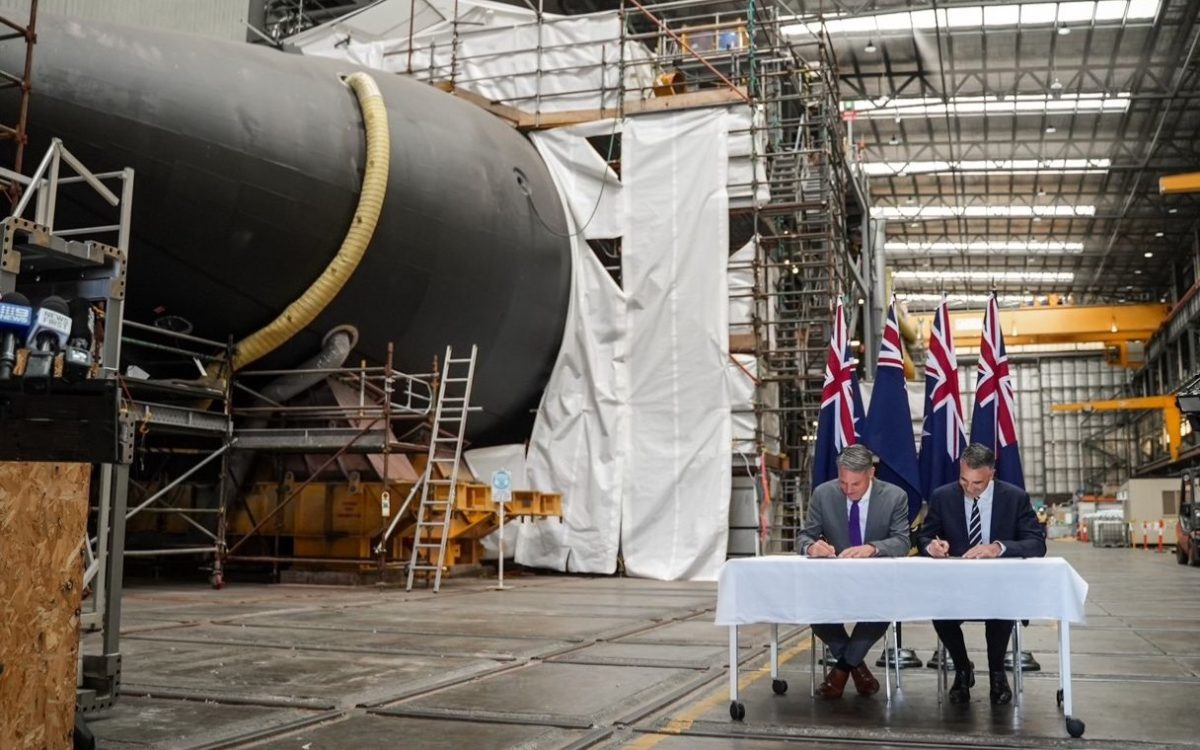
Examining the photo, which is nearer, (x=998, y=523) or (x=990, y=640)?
(x=990, y=640)

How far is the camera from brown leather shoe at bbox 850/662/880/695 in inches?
229

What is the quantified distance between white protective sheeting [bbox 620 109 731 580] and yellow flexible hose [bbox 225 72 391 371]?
5549 millimetres

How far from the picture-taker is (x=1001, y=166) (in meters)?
36.9

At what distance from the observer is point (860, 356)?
28.0 metres

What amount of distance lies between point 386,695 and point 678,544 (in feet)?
35.3

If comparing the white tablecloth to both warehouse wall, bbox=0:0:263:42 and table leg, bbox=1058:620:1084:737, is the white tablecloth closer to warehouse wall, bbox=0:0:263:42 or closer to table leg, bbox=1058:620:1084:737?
table leg, bbox=1058:620:1084:737

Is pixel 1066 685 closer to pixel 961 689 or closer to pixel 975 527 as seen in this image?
pixel 961 689

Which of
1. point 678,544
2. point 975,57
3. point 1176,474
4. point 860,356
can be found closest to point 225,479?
point 678,544

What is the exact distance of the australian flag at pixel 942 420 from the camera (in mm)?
7441

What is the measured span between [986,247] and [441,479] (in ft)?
123

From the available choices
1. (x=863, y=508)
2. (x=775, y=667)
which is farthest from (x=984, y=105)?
(x=775, y=667)

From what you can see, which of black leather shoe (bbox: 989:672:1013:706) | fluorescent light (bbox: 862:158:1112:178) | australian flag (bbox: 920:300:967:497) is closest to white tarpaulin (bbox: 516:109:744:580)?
australian flag (bbox: 920:300:967:497)

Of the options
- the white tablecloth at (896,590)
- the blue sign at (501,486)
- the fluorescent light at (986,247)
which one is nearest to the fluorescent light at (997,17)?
the fluorescent light at (986,247)

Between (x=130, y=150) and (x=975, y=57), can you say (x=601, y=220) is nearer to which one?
(x=130, y=150)
